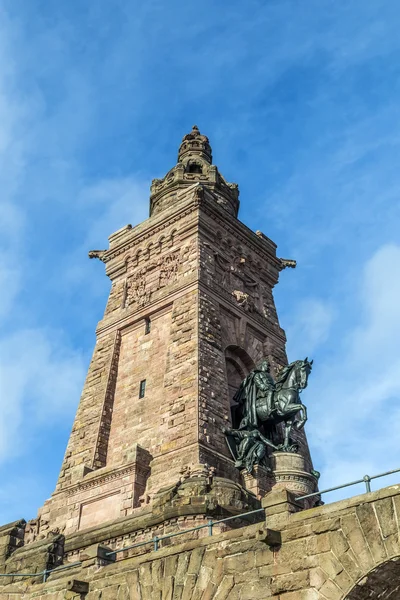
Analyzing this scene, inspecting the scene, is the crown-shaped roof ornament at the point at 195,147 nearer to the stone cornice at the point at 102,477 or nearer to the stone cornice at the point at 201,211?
the stone cornice at the point at 201,211

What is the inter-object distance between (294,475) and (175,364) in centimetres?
570

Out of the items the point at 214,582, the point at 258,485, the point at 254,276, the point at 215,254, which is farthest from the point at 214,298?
the point at 214,582

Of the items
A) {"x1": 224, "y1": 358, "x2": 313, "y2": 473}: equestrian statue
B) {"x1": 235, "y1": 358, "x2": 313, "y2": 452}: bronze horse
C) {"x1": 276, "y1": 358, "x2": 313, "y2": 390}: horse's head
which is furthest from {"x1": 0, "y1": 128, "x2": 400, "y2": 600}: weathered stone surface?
{"x1": 276, "y1": 358, "x2": 313, "y2": 390}: horse's head

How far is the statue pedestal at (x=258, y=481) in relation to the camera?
20.0 m

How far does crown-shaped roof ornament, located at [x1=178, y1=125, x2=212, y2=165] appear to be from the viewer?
3609cm

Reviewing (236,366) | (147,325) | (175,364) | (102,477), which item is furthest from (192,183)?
(102,477)

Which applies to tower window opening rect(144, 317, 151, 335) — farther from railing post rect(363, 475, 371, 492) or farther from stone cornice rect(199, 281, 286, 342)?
railing post rect(363, 475, 371, 492)

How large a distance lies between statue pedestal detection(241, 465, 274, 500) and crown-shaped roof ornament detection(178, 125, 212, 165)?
1990cm

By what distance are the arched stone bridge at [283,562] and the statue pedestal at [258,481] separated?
24.3ft

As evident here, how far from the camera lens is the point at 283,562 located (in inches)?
422

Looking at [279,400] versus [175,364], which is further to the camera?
[175,364]

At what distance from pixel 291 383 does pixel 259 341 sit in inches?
206

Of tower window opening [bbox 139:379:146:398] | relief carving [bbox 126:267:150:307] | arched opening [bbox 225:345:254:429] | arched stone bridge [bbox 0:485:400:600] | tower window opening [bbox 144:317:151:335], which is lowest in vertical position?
arched stone bridge [bbox 0:485:400:600]

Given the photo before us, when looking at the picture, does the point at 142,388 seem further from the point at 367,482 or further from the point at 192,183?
the point at 367,482
